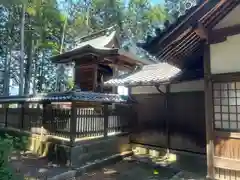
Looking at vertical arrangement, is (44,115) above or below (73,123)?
above

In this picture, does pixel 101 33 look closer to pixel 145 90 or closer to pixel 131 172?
pixel 145 90

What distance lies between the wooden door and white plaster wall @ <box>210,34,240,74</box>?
35 cm

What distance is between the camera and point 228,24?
5289 millimetres

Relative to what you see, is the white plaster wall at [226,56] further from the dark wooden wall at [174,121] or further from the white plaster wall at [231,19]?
the dark wooden wall at [174,121]

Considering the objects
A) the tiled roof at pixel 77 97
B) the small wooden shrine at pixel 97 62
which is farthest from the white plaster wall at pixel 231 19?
the small wooden shrine at pixel 97 62

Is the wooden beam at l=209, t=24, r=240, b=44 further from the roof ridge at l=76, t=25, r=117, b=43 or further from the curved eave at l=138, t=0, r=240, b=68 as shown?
the roof ridge at l=76, t=25, r=117, b=43

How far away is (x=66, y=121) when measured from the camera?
777cm

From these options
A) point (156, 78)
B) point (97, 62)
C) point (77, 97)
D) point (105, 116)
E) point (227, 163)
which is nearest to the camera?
point (227, 163)

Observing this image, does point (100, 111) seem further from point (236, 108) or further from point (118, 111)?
point (236, 108)

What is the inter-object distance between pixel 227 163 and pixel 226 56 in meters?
2.59

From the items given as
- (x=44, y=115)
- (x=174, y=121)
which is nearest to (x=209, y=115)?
(x=174, y=121)

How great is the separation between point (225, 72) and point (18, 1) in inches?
603

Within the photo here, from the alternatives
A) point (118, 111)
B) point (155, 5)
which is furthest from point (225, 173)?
point (155, 5)

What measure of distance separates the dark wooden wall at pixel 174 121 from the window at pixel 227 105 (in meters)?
2.41
